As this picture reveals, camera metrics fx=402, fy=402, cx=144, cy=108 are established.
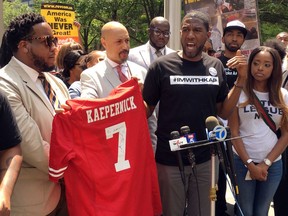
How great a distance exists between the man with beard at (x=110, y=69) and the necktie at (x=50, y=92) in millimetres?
368

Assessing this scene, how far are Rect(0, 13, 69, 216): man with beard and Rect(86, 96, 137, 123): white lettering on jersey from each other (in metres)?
0.28

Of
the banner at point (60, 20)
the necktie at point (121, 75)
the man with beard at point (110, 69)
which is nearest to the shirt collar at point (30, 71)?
the man with beard at point (110, 69)

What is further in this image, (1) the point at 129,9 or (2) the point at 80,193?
(1) the point at 129,9

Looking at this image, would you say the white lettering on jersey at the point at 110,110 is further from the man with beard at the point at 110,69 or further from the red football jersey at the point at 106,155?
the man with beard at the point at 110,69

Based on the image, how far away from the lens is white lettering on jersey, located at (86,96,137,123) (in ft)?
9.39

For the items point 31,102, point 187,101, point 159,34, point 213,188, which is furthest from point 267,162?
point 31,102

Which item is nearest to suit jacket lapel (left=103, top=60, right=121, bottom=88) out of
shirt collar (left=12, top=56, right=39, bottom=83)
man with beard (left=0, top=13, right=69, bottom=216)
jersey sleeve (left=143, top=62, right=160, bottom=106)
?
jersey sleeve (left=143, top=62, right=160, bottom=106)

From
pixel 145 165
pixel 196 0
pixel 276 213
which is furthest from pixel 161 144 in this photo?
pixel 196 0

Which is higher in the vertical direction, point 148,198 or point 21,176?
point 21,176

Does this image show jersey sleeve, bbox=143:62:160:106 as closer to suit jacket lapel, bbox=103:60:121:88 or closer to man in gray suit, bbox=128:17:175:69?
suit jacket lapel, bbox=103:60:121:88

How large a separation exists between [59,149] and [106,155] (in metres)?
0.37

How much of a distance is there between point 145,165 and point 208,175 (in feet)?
2.09

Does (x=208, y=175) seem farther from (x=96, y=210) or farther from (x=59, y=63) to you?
(x=59, y=63)

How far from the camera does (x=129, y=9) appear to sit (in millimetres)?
21375
